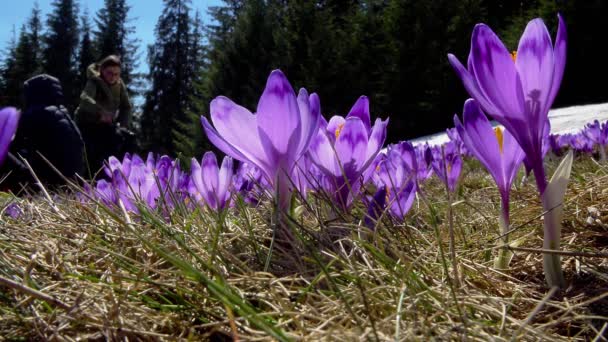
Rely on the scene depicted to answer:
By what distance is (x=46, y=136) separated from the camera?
3926 millimetres

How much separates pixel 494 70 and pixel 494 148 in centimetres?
20

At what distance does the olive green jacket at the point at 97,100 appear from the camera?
19.7 feet

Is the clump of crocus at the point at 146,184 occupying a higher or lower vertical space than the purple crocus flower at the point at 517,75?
lower

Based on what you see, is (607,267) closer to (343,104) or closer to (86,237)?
(86,237)

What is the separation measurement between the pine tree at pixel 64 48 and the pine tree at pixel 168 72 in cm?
583

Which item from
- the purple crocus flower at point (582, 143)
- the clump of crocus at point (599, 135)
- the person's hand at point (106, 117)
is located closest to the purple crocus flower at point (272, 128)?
the clump of crocus at point (599, 135)

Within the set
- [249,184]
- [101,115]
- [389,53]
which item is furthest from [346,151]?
[389,53]

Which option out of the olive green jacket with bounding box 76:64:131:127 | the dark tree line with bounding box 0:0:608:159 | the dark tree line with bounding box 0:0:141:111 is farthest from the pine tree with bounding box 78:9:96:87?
the olive green jacket with bounding box 76:64:131:127

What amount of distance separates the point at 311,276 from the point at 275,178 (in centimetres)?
20

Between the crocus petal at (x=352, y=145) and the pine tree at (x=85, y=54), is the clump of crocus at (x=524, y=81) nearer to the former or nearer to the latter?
the crocus petal at (x=352, y=145)

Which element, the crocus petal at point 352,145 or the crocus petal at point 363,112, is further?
the crocus petal at point 363,112

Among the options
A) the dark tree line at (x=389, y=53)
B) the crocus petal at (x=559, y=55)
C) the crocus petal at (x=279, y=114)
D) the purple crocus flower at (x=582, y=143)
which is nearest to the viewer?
the crocus petal at (x=559, y=55)

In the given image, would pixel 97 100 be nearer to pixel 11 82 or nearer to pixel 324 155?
pixel 324 155

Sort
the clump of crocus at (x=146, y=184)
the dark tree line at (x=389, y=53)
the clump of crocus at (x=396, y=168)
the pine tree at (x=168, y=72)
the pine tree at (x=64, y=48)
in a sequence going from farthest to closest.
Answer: the pine tree at (x=64, y=48), the pine tree at (x=168, y=72), the dark tree line at (x=389, y=53), the clump of crocus at (x=146, y=184), the clump of crocus at (x=396, y=168)
